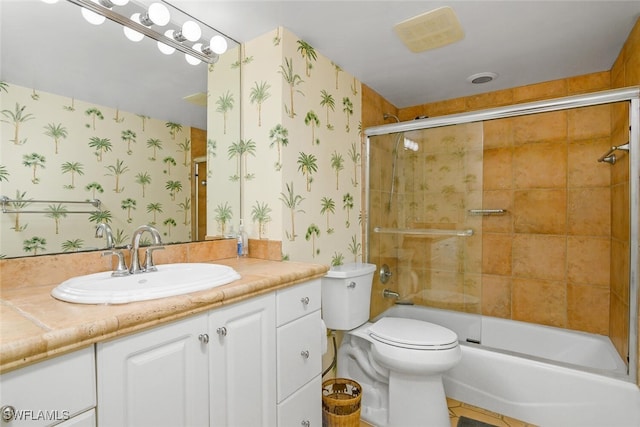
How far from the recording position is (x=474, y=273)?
2189 mm

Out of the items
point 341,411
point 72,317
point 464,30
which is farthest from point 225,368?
point 464,30

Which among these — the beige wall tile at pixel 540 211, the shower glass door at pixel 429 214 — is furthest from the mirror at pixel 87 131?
the beige wall tile at pixel 540 211

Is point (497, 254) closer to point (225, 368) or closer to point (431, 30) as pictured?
point (431, 30)

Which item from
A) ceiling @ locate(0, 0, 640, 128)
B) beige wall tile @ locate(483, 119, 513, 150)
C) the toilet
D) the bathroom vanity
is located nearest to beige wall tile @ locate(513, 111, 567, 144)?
beige wall tile @ locate(483, 119, 513, 150)

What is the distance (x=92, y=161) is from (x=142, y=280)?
508 mm

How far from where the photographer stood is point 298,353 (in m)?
1.39

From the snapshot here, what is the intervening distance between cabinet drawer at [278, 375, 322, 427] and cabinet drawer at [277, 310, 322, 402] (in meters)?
0.03

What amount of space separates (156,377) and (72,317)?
0.90ft

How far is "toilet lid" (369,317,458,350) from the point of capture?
168 cm

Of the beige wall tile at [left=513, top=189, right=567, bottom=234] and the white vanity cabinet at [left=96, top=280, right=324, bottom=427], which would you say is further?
the beige wall tile at [left=513, top=189, right=567, bottom=234]

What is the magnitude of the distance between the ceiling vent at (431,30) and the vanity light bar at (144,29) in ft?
3.40

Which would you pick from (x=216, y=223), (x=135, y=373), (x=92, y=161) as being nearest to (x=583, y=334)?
(x=216, y=223)

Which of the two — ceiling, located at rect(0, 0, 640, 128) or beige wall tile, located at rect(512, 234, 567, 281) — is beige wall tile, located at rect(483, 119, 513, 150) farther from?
beige wall tile, located at rect(512, 234, 567, 281)

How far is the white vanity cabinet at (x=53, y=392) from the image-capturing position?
2.06ft
